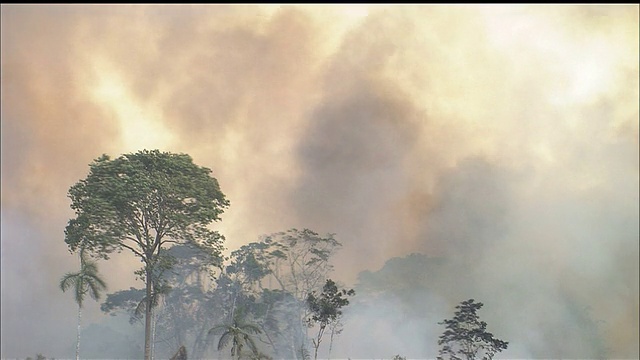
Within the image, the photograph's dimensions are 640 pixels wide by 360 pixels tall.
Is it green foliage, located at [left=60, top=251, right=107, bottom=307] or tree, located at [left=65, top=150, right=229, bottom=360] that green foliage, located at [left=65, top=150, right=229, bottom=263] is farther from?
green foliage, located at [left=60, top=251, right=107, bottom=307]

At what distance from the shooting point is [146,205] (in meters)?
43.2

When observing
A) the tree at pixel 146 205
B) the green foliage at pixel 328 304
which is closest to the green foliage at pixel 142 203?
the tree at pixel 146 205

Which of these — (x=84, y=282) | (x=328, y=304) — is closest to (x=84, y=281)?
(x=84, y=282)

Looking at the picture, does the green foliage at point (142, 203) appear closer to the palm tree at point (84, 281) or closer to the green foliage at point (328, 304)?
the palm tree at point (84, 281)

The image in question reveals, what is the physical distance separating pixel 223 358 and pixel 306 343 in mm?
13682

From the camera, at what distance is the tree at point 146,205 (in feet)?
135

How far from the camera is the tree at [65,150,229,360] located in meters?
41.2

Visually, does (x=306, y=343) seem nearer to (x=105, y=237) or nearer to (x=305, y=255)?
(x=305, y=255)

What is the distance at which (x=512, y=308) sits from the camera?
334ft

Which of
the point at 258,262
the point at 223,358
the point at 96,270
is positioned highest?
the point at 258,262

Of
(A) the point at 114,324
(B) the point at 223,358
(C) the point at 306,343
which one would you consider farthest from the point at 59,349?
(C) the point at 306,343

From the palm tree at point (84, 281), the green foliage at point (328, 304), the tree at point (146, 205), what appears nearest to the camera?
the tree at point (146, 205)

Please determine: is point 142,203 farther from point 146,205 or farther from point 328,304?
point 328,304

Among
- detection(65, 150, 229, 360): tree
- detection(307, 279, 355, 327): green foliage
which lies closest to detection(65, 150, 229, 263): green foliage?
detection(65, 150, 229, 360): tree
